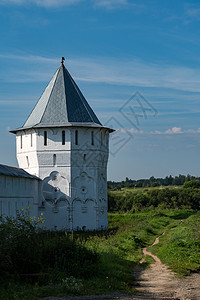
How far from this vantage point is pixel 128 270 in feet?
35.8

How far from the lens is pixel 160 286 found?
30.3 feet

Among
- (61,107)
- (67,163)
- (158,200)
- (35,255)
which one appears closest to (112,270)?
(35,255)

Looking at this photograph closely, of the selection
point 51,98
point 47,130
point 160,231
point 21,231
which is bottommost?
point 160,231

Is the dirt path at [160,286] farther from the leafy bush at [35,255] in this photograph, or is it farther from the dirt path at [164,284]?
the leafy bush at [35,255]

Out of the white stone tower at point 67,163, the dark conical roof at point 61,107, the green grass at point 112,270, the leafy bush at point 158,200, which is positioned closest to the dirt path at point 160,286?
the green grass at point 112,270

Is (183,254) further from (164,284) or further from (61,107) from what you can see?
(61,107)

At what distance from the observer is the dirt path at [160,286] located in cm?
810

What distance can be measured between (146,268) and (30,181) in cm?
1049

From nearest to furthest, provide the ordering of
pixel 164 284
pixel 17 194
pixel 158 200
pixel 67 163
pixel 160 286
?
pixel 160 286
pixel 164 284
pixel 17 194
pixel 67 163
pixel 158 200

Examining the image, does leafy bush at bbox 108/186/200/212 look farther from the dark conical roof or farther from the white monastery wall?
the white monastery wall

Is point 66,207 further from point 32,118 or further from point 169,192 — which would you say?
point 169,192

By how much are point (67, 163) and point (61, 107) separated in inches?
123

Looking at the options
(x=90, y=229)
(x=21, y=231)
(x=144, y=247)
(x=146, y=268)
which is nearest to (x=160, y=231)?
(x=90, y=229)

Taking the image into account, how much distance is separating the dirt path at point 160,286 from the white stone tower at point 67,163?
11.0 meters
